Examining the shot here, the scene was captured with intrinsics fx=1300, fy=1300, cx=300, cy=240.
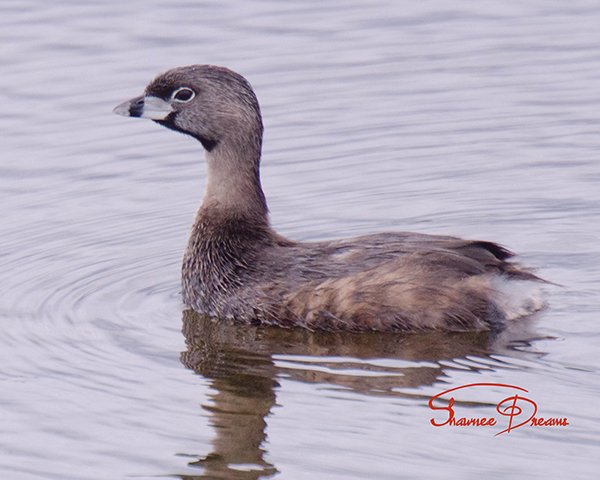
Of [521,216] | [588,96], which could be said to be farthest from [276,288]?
[588,96]

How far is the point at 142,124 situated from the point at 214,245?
4186 mm

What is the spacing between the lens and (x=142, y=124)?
13211mm

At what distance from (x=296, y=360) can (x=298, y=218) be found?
273cm

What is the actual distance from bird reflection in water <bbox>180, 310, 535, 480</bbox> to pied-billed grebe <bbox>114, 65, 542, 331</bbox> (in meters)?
0.10

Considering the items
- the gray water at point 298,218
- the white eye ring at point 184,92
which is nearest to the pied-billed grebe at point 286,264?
the white eye ring at point 184,92

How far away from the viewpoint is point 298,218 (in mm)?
10883

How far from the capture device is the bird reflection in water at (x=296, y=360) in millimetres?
7613

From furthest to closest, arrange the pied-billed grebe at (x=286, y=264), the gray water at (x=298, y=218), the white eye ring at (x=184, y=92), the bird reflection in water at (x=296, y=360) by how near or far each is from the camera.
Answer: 1. the white eye ring at (x=184, y=92)
2. the pied-billed grebe at (x=286, y=264)
3. the bird reflection in water at (x=296, y=360)
4. the gray water at (x=298, y=218)

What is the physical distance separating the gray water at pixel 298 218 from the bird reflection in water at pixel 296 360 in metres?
0.02
